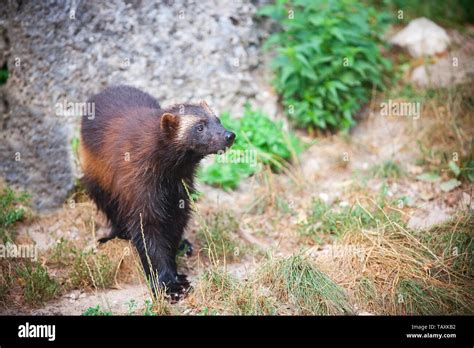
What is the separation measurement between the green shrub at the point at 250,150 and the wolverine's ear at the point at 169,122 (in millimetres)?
1776

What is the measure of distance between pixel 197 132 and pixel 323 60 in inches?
108

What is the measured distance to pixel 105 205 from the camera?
18.8 ft

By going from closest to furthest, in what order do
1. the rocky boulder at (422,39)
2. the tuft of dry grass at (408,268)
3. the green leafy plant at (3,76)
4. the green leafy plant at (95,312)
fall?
the green leafy plant at (95,312), the tuft of dry grass at (408,268), the green leafy plant at (3,76), the rocky boulder at (422,39)

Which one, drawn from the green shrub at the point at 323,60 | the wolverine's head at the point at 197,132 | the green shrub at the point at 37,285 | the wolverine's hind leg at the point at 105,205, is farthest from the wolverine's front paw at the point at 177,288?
the green shrub at the point at 323,60

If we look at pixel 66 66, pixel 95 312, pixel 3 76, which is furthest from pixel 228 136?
pixel 3 76

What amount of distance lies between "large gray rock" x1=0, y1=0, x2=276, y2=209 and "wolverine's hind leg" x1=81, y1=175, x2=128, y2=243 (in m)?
0.79

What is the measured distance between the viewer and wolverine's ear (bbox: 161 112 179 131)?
15.9ft

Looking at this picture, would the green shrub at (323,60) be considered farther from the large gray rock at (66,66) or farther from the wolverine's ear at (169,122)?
the wolverine's ear at (169,122)

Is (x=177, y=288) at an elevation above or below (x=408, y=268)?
below

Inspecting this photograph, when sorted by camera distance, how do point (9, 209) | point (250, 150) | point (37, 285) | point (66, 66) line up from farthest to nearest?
point (250, 150), point (66, 66), point (9, 209), point (37, 285)

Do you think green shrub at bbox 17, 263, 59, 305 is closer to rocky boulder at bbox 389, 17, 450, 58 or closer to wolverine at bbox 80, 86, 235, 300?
wolverine at bbox 80, 86, 235, 300

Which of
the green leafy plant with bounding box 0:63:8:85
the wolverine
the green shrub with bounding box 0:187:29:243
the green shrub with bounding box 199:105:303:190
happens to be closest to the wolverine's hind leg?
the wolverine

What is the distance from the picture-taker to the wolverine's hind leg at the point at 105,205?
5625mm

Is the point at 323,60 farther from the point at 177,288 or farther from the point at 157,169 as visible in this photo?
the point at 177,288
